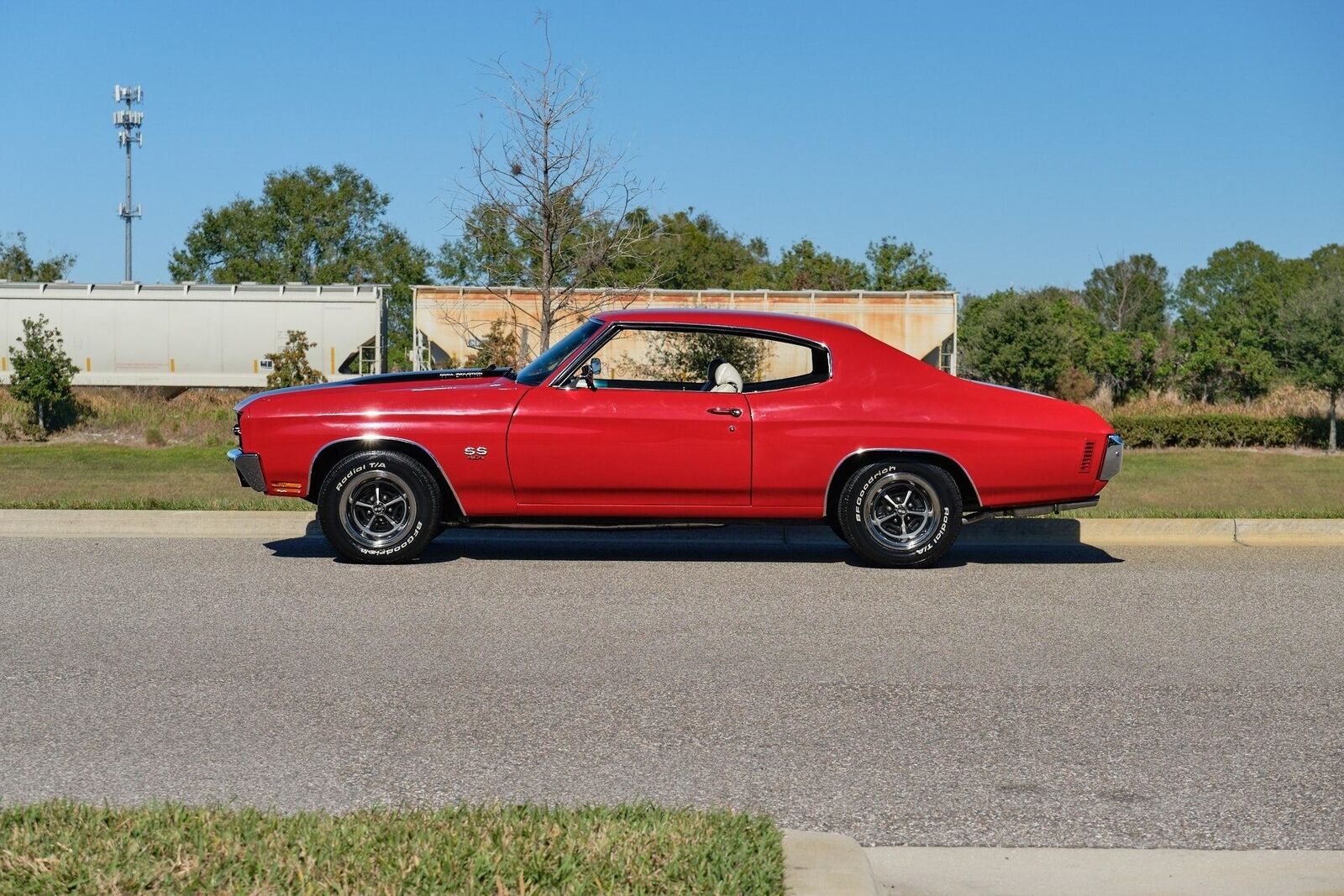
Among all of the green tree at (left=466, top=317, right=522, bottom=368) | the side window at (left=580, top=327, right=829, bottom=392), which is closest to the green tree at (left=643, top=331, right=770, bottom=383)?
the side window at (left=580, top=327, right=829, bottom=392)

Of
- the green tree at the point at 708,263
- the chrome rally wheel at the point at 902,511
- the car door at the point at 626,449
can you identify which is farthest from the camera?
A: the green tree at the point at 708,263

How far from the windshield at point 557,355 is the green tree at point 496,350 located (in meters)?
16.7

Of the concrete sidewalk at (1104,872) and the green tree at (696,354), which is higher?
the green tree at (696,354)

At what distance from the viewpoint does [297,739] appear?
543 cm

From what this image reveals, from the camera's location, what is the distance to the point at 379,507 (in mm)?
9555

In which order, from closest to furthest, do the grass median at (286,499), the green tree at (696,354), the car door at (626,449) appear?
the car door at (626,449), the green tree at (696,354), the grass median at (286,499)

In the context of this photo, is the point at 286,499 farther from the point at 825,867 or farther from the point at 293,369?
the point at 293,369

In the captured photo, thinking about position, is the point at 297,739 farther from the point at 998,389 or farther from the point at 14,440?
the point at 14,440

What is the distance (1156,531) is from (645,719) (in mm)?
6596

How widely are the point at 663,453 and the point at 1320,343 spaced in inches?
1066

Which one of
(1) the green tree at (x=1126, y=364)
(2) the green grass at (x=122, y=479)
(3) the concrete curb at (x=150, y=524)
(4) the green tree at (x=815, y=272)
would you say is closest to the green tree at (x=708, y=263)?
(4) the green tree at (x=815, y=272)

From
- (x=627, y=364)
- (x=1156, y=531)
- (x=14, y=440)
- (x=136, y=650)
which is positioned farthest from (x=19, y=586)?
(x=14, y=440)

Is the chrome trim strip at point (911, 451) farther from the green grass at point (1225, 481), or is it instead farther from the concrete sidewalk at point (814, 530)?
the green grass at point (1225, 481)

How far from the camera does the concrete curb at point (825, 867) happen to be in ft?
12.1
